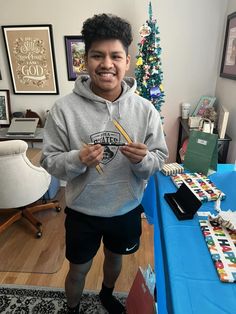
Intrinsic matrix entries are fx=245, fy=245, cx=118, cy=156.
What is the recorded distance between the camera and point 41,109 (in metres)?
2.91

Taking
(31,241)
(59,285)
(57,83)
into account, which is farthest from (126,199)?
(57,83)

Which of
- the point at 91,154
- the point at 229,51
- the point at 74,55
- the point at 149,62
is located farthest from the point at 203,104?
the point at 91,154

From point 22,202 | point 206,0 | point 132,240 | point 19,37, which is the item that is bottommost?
point 22,202

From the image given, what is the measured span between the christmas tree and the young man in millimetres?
1328

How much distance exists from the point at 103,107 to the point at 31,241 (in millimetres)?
1606

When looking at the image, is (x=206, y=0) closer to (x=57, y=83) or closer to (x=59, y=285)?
(x=57, y=83)

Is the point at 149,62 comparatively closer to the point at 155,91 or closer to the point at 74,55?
the point at 155,91

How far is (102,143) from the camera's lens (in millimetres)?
950

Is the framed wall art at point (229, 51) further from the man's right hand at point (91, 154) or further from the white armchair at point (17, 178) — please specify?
the white armchair at point (17, 178)

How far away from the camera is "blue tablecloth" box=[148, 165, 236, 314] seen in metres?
0.73

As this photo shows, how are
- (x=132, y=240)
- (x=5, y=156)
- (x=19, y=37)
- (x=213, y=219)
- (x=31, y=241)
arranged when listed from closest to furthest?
1. (x=213, y=219)
2. (x=132, y=240)
3. (x=5, y=156)
4. (x=31, y=241)
5. (x=19, y=37)

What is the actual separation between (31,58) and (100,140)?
2149 millimetres

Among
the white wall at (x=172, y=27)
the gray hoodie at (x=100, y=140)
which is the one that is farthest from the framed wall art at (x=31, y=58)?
the gray hoodie at (x=100, y=140)

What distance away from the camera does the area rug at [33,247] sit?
72.7 inches
